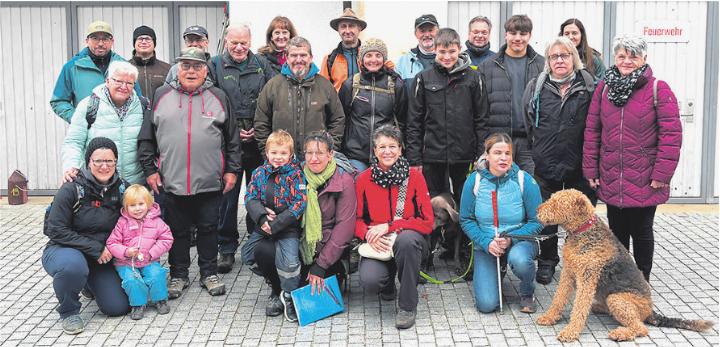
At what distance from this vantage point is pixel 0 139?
1018 centimetres

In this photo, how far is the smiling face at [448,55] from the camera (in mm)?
6629

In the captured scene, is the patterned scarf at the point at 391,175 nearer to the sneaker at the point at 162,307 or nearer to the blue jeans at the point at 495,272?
the blue jeans at the point at 495,272

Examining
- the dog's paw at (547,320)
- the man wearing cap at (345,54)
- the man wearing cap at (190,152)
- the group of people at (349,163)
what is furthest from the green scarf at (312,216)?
the dog's paw at (547,320)

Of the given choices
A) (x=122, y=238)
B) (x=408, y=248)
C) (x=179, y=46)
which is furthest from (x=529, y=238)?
(x=179, y=46)

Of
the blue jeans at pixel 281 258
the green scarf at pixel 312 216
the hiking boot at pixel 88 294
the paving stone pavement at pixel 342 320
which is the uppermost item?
the green scarf at pixel 312 216

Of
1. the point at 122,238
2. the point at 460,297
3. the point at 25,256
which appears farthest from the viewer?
the point at 25,256

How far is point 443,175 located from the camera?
7.01 m

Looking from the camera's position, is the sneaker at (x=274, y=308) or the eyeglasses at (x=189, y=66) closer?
the sneaker at (x=274, y=308)

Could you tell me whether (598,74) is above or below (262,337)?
above

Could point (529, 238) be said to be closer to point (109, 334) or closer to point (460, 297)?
point (460, 297)

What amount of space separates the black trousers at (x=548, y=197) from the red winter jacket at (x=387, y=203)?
117 centimetres

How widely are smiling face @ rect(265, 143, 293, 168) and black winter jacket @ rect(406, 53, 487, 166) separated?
130 cm

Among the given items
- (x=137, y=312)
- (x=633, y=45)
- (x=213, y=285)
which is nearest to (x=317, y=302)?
(x=213, y=285)

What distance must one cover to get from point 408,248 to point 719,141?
567cm
